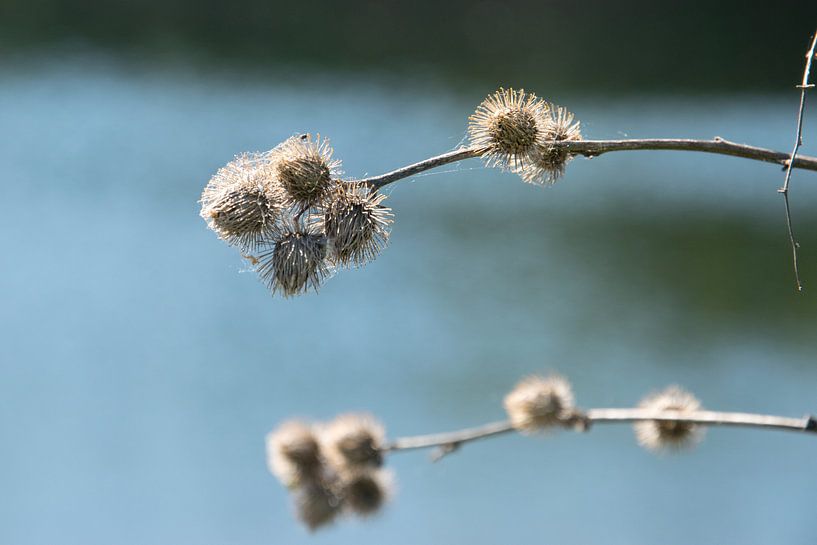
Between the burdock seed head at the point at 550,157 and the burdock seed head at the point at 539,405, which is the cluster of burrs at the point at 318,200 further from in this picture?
the burdock seed head at the point at 539,405

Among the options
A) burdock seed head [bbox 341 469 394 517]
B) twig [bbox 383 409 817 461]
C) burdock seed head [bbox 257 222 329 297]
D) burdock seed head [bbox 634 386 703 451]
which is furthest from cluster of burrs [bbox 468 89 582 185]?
burdock seed head [bbox 341 469 394 517]

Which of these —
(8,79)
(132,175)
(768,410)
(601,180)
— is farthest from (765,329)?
(8,79)

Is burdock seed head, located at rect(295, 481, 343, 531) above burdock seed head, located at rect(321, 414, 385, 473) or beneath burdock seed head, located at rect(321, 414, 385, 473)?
beneath

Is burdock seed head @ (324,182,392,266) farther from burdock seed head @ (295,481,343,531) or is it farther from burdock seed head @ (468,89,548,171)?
burdock seed head @ (295,481,343,531)

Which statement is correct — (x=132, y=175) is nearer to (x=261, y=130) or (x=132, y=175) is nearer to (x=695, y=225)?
(x=261, y=130)

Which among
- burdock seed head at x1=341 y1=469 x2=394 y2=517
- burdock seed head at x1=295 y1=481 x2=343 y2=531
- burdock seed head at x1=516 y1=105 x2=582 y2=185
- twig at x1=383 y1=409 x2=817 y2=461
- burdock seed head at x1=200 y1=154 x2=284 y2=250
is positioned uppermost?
burdock seed head at x1=516 y1=105 x2=582 y2=185

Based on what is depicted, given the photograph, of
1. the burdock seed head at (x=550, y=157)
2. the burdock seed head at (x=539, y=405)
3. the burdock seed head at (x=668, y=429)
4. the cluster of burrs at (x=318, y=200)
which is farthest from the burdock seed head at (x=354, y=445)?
the burdock seed head at (x=550, y=157)

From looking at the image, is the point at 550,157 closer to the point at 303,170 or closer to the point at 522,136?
the point at 522,136
